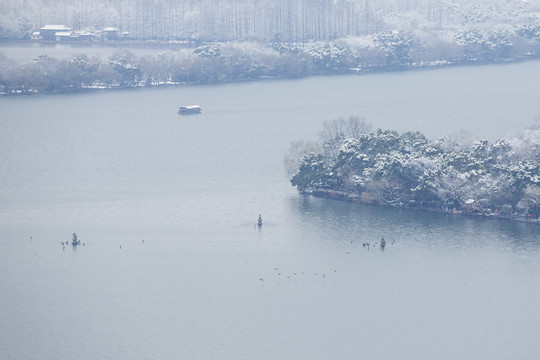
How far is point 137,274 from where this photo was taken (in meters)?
52.4

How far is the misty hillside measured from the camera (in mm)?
137625

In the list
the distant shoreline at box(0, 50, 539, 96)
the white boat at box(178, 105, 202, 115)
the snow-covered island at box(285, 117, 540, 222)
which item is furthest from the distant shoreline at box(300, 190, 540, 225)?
the distant shoreline at box(0, 50, 539, 96)

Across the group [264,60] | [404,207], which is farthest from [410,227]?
[264,60]

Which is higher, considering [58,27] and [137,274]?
[58,27]

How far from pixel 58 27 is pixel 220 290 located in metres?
88.3

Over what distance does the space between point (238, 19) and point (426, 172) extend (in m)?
85.7

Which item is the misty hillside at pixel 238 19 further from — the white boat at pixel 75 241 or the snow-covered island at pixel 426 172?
the white boat at pixel 75 241

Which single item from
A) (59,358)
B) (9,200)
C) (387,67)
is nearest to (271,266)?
(59,358)

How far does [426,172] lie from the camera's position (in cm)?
6072

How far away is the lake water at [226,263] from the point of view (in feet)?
149

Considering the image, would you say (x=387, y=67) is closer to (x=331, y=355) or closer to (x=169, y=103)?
(x=169, y=103)

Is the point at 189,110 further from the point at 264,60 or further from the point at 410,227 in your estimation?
the point at 410,227

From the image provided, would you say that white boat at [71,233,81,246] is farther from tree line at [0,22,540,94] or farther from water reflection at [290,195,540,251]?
tree line at [0,22,540,94]

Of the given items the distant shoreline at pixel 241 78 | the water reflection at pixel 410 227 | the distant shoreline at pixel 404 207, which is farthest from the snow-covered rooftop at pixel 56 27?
the water reflection at pixel 410 227
